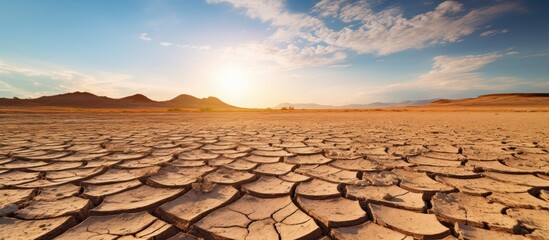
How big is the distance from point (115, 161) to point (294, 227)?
1701 mm

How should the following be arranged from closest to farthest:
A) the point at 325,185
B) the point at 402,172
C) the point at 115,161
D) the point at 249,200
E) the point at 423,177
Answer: the point at 249,200
the point at 325,185
the point at 423,177
the point at 402,172
the point at 115,161

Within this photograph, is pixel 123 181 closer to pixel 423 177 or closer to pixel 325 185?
pixel 325 185

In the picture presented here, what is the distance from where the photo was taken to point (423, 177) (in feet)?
5.25

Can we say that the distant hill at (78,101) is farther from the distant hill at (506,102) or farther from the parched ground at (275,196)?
the distant hill at (506,102)

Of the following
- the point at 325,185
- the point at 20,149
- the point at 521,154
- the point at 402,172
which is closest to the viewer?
the point at 325,185

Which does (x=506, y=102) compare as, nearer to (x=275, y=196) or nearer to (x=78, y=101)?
(x=275, y=196)

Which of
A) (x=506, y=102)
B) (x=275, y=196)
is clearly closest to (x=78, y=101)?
(x=275, y=196)

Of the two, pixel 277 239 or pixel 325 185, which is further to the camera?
pixel 325 185

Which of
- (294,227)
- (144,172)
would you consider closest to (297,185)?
(294,227)

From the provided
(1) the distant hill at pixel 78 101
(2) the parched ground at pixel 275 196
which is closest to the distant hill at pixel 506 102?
(2) the parched ground at pixel 275 196

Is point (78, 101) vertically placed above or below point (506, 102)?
above

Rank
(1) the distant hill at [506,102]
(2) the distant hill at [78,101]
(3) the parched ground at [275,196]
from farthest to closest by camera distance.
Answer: (1) the distant hill at [506,102]
(2) the distant hill at [78,101]
(3) the parched ground at [275,196]

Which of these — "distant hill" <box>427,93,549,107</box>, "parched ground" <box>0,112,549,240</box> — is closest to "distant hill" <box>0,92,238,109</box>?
"parched ground" <box>0,112,549,240</box>

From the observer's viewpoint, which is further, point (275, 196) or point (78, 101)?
point (78, 101)
